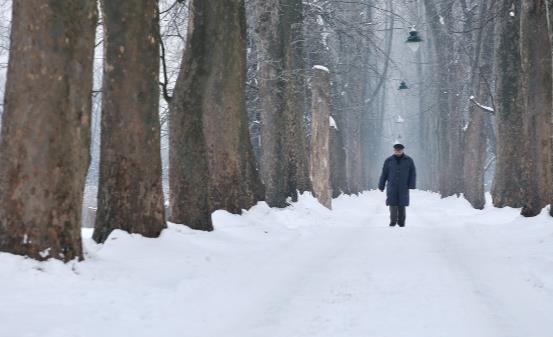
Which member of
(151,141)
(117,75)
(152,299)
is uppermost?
(117,75)

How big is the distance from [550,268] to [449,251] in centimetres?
209

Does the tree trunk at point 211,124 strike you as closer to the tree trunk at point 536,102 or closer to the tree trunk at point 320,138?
the tree trunk at point 536,102

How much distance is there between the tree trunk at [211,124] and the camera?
396 inches

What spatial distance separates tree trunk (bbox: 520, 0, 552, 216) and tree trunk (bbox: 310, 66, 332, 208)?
967 cm

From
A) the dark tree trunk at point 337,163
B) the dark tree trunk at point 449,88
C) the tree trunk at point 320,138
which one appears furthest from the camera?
the dark tree trunk at point 337,163

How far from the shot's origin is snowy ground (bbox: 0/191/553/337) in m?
4.94

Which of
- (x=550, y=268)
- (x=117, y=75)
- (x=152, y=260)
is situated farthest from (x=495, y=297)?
(x=117, y=75)

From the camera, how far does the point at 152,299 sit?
5906 mm

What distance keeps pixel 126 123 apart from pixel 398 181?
7244 millimetres

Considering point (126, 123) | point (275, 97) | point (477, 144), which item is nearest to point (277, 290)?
point (126, 123)

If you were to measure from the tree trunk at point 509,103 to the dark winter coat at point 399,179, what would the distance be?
107 inches

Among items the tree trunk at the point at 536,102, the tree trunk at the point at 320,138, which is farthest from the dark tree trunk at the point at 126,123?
the tree trunk at the point at 320,138

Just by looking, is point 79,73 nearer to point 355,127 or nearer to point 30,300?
point 30,300

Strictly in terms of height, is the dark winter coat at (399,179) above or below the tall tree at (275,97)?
below
